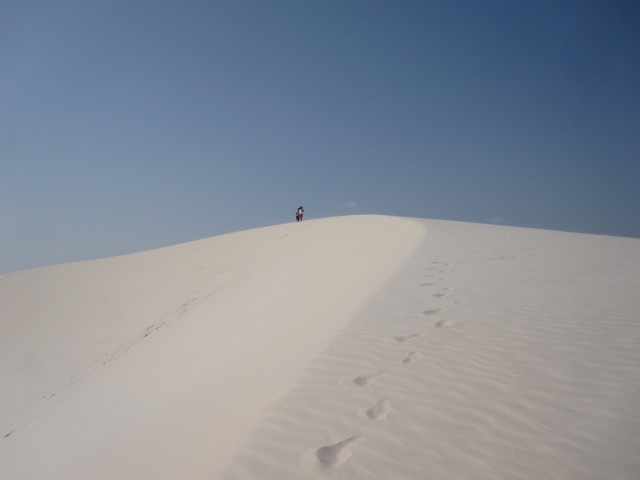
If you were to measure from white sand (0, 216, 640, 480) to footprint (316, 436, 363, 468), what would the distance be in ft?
0.04

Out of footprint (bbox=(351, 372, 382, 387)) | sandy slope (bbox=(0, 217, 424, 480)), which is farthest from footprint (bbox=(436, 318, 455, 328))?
footprint (bbox=(351, 372, 382, 387))

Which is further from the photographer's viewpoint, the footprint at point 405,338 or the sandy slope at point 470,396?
the footprint at point 405,338

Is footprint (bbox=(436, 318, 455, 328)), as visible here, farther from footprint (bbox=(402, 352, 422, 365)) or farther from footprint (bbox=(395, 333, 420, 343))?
footprint (bbox=(402, 352, 422, 365))

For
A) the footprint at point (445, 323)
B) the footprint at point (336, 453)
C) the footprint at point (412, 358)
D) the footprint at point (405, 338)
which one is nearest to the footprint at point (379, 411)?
the footprint at point (336, 453)

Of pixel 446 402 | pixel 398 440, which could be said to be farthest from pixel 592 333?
pixel 398 440

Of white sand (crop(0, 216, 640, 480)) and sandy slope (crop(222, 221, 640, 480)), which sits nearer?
sandy slope (crop(222, 221, 640, 480))

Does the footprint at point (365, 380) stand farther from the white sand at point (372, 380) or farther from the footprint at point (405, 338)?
the footprint at point (405, 338)

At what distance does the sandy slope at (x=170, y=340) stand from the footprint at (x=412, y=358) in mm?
1017

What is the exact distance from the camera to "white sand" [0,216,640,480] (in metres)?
2.33

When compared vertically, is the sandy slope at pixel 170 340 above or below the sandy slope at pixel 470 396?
below

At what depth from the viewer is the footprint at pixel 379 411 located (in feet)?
8.77

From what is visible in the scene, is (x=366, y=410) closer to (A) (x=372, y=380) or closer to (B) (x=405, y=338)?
(A) (x=372, y=380)

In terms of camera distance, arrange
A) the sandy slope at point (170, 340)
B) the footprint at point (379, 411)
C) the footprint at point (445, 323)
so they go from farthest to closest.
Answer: the footprint at point (445, 323)
the sandy slope at point (170, 340)
the footprint at point (379, 411)

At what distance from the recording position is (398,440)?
240 cm
